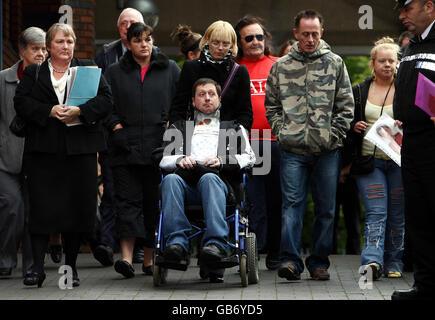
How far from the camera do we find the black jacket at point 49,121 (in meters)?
7.20

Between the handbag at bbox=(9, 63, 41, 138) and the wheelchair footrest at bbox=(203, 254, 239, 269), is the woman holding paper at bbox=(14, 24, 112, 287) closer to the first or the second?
the handbag at bbox=(9, 63, 41, 138)

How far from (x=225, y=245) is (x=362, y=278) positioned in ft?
4.30

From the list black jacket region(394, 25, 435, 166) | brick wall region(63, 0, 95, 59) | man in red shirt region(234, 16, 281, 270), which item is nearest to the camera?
black jacket region(394, 25, 435, 166)

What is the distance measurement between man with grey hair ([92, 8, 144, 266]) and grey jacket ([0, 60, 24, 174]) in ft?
3.90

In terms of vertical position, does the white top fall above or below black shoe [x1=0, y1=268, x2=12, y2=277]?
above

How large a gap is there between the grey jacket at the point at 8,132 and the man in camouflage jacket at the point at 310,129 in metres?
2.48

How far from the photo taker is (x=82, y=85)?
7.33 m

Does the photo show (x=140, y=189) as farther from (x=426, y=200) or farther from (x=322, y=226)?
(x=426, y=200)

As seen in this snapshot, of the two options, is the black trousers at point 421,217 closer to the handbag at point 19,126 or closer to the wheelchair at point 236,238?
the wheelchair at point 236,238

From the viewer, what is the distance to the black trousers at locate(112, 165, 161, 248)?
314 inches

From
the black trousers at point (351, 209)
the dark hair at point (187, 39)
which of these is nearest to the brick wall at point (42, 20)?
the dark hair at point (187, 39)

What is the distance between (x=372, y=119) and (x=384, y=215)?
3.04 ft

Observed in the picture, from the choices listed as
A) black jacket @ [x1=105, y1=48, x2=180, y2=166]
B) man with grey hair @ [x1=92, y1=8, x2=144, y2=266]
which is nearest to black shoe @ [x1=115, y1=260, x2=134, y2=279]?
black jacket @ [x1=105, y1=48, x2=180, y2=166]

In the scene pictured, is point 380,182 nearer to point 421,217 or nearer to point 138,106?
point 421,217
